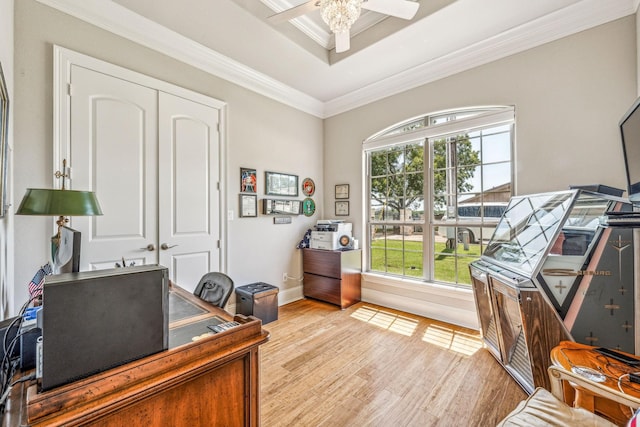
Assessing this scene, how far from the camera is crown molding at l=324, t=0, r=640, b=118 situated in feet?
7.39

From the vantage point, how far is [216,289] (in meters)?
2.00

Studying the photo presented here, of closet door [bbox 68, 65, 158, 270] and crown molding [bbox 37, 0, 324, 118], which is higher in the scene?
crown molding [bbox 37, 0, 324, 118]

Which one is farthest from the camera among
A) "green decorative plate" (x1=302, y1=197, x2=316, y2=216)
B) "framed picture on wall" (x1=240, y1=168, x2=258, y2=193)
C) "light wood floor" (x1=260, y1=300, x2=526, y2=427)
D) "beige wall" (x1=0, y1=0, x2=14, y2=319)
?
"green decorative plate" (x1=302, y1=197, x2=316, y2=216)

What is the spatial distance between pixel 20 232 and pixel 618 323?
4090mm

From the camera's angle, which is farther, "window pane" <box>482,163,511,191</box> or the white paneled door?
"window pane" <box>482,163,511,191</box>

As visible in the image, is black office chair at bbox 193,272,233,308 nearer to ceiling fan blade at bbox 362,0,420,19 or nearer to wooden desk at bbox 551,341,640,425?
wooden desk at bbox 551,341,640,425

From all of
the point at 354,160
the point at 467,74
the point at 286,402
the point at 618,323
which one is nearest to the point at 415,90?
the point at 467,74

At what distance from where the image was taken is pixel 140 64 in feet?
8.36

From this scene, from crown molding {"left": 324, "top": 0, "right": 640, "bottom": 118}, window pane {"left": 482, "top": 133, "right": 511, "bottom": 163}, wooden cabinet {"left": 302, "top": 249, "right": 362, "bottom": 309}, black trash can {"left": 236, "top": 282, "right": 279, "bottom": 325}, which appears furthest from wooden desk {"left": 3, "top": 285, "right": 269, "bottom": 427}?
crown molding {"left": 324, "top": 0, "right": 640, "bottom": 118}

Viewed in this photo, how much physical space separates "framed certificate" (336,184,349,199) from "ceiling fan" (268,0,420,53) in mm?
2336

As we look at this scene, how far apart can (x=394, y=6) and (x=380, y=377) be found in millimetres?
2801

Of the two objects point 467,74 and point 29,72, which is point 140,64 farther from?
point 467,74

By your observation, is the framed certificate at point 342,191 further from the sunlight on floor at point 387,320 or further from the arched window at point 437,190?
the sunlight on floor at point 387,320

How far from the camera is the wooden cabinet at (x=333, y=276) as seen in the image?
3.59m
